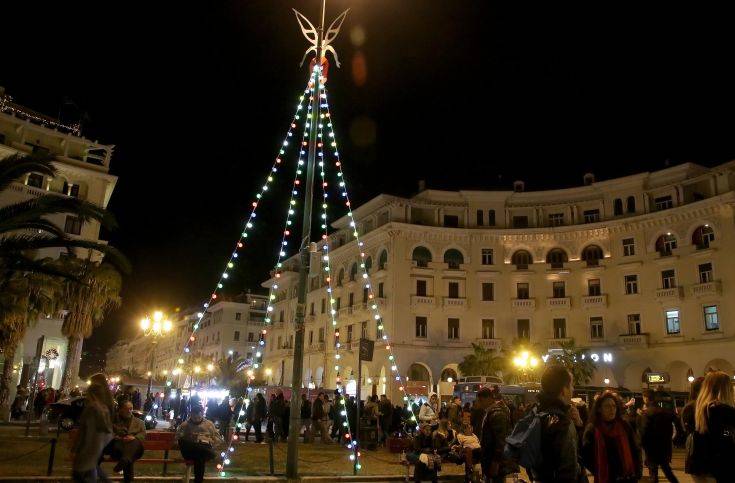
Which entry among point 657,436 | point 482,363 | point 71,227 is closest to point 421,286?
point 482,363

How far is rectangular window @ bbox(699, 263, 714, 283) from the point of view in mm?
38059

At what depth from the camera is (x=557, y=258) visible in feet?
149

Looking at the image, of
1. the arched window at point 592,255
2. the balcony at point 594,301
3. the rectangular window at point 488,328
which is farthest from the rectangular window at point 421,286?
the arched window at point 592,255

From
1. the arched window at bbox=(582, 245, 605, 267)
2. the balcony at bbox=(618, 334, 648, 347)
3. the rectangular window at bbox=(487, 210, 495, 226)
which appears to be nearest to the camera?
the balcony at bbox=(618, 334, 648, 347)

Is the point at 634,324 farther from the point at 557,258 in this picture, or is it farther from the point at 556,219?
the point at 556,219

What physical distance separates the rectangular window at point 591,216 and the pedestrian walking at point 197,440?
39658 mm

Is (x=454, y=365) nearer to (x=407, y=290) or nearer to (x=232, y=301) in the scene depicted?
(x=407, y=290)

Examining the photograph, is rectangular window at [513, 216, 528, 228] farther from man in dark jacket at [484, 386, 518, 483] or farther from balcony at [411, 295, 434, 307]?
man in dark jacket at [484, 386, 518, 483]

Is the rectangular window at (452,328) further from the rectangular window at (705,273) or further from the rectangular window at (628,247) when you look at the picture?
the rectangular window at (705,273)

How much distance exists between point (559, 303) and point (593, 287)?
2588 mm

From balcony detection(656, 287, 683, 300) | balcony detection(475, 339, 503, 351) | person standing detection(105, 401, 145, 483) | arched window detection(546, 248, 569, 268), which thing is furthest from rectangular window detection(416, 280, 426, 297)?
person standing detection(105, 401, 145, 483)

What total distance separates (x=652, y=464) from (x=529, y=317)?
3493 cm

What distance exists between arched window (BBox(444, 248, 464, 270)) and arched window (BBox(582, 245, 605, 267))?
28.6 feet

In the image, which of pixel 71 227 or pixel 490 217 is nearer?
pixel 71 227
